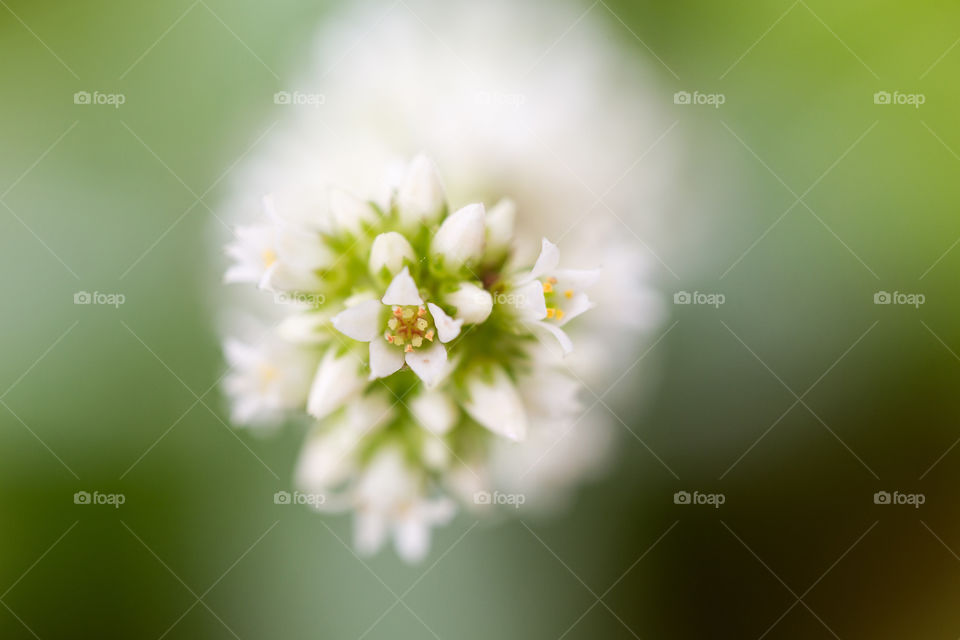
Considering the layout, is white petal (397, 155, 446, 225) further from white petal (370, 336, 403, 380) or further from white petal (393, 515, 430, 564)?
white petal (393, 515, 430, 564)

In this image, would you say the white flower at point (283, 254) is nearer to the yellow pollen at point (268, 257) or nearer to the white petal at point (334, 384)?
the yellow pollen at point (268, 257)

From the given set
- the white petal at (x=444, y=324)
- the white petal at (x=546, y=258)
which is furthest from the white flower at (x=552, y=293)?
the white petal at (x=444, y=324)

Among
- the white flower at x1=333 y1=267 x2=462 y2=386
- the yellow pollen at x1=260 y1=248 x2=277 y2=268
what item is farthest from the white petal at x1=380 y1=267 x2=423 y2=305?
the yellow pollen at x1=260 y1=248 x2=277 y2=268

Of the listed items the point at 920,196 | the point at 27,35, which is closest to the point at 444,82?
the point at 27,35

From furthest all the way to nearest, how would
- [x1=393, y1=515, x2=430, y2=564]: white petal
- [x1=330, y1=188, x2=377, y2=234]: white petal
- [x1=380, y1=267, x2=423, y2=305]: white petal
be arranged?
[x1=393, y1=515, x2=430, y2=564]: white petal < [x1=330, y1=188, x2=377, y2=234]: white petal < [x1=380, y1=267, x2=423, y2=305]: white petal

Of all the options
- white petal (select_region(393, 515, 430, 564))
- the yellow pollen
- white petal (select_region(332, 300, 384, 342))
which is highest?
the yellow pollen

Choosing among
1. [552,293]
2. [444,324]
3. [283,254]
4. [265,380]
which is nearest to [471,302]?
[444,324]
